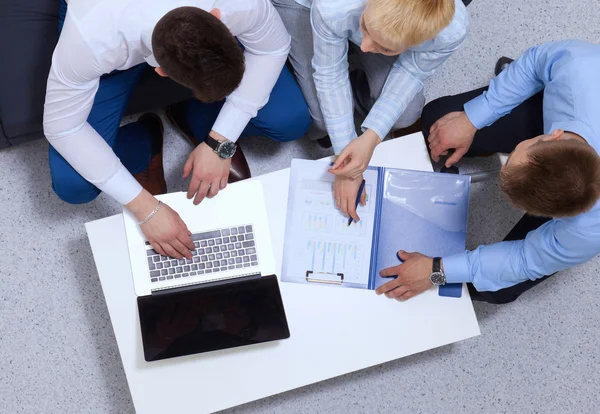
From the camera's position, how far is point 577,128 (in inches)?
45.7

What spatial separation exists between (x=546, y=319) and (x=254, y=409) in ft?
3.09

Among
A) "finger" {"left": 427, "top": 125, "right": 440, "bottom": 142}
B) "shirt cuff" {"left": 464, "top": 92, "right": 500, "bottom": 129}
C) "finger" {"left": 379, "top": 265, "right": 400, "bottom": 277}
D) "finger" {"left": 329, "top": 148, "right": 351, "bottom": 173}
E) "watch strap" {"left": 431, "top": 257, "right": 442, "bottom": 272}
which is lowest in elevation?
"finger" {"left": 379, "top": 265, "right": 400, "bottom": 277}

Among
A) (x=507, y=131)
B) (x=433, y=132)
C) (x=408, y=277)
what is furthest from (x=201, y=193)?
(x=507, y=131)

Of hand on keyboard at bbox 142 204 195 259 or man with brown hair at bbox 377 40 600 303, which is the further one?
hand on keyboard at bbox 142 204 195 259

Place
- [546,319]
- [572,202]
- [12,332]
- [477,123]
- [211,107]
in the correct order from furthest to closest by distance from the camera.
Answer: [546,319] < [12,332] < [211,107] < [477,123] < [572,202]

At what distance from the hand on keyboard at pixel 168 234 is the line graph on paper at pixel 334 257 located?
255 mm

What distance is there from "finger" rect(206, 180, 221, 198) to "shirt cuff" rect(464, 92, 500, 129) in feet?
2.04

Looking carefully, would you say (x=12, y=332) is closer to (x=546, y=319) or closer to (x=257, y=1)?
(x=257, y=1)

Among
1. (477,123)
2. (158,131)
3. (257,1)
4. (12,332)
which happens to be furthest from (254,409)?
(257,1)

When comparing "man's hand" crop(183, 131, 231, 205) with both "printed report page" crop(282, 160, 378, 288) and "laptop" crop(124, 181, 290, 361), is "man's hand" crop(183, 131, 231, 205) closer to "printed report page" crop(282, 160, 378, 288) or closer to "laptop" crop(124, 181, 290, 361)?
"laptop" crop(124, 181, 290, 361)

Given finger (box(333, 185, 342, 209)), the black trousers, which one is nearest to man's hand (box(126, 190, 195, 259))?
finger (box(333, 185, 342, 209))

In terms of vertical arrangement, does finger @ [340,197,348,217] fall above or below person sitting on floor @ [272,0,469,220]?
below

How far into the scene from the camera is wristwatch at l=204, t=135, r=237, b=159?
135 centimetres

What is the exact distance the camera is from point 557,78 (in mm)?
1225
